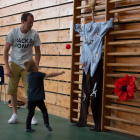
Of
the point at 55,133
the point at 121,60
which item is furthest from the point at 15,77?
the point at 121,60

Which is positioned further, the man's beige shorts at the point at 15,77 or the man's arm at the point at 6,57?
the man's beige shorts at the point at 15,77

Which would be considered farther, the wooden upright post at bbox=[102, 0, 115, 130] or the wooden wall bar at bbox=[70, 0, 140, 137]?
the wooden upright post at bbox=[102, 0, 115, 130]

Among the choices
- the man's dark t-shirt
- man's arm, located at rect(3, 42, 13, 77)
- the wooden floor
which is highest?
man's arm, located at rect(3, 42, 13, 77)

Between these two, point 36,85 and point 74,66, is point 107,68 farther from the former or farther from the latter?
point 36,85

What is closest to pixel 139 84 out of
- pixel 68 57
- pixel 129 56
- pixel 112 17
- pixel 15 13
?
pixel 129 56

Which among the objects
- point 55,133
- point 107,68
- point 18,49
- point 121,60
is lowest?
point 55,133

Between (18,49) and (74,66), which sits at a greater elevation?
(18,49)

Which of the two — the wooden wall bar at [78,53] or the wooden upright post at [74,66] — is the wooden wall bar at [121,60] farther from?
the wooden upright post at [74,66]

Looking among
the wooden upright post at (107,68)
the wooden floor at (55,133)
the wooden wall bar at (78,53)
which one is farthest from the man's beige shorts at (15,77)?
the wooden upright post at (107,68)

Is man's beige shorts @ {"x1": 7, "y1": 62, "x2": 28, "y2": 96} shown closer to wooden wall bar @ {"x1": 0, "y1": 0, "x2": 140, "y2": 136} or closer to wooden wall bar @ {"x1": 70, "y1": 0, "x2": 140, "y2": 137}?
wooden wall bar @ {"x1": 0, "y1": 0, "x2": 140, "y2": 136}

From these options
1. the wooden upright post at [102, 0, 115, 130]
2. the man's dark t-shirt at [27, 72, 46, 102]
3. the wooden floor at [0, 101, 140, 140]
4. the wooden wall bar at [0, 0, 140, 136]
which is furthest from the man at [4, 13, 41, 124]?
the wooden upright post at [102, 0, 115, 130]

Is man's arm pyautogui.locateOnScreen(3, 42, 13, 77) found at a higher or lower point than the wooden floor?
higher

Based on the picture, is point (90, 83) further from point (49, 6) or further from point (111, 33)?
point (49, 6)

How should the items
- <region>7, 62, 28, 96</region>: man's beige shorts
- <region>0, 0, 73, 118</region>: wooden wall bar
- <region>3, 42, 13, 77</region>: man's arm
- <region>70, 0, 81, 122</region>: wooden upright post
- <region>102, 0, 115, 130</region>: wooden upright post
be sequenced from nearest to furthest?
<region>102, 0, 115, 130</region>: wooden upright post < <region>3, 42, 13, 77</region>: man's arm < <region>7, 62, 28, 96</region>: man's beige shorts < <region>70, 0, 81, 122</region>: wooden upright post < <region>0, 0, 73, 118</region>: wooden wall bar
